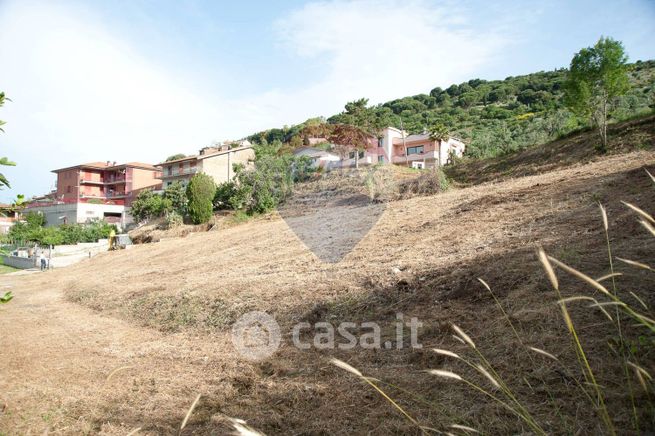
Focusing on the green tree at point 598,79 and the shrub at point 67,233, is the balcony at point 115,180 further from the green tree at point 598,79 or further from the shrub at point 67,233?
the green tree at point 598,79

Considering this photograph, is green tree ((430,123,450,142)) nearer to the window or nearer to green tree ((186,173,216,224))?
the window

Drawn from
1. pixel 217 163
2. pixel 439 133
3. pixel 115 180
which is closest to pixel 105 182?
pixel 115 180

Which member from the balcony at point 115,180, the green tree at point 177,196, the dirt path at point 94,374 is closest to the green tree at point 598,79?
the dirt path at point 94,374

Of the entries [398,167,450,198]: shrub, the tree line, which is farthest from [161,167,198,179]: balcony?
[398,167,450,198]: shrub

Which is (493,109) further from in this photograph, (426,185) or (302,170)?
(426,185)

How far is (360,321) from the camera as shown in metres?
4.75

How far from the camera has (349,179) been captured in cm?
2208

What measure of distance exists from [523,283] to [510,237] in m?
2.16

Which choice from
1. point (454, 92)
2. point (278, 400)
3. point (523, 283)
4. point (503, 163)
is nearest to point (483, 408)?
point (278, 400)

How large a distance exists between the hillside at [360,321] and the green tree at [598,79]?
253 inches

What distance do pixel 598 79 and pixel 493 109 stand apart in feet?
149

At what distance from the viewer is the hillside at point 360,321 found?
2740mm

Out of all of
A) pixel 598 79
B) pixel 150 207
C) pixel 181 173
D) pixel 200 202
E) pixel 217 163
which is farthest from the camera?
pixel 181 173

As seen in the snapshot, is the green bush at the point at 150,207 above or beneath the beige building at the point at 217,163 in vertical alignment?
beneath
